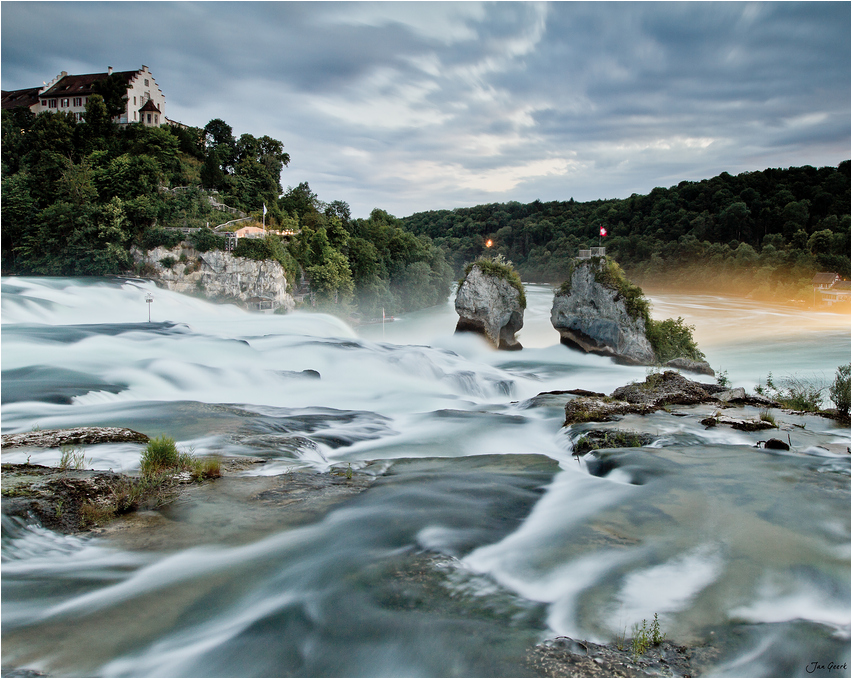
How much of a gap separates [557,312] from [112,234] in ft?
115

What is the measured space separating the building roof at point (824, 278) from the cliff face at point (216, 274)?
5638 centimetres

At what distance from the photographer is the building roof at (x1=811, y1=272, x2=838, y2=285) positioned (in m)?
54.0

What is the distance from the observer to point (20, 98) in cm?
6084

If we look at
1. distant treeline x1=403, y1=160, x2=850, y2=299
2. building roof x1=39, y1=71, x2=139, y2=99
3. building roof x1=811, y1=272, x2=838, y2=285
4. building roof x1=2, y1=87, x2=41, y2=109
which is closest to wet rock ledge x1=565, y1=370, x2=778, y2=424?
distant treeline x1=403, y1=160, x2=850, y2=299

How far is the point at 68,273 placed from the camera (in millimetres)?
40000

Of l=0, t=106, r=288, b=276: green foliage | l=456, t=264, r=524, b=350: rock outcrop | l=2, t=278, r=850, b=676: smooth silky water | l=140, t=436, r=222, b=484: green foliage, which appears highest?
l=0, t=106, r=288, b=276: green foliage

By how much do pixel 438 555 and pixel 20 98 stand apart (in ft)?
264

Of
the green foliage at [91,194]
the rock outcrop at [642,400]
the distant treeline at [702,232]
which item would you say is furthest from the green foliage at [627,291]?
the green foliage at [91,194]

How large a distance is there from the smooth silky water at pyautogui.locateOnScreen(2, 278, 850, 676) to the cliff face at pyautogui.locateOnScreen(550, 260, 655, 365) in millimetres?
18950

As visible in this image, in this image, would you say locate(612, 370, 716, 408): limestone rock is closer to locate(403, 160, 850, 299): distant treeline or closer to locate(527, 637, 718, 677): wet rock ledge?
locate(527, 637, 718, 677): wet rock ledge

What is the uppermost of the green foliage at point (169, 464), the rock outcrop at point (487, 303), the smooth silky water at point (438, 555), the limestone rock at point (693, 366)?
the rock outcrop at point (487, 303)

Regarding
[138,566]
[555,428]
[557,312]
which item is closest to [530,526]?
[138,566]

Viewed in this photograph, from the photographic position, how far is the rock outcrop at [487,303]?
35.0m

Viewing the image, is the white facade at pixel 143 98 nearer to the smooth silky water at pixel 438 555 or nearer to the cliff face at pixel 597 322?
the cliff face at pixel 597 322
